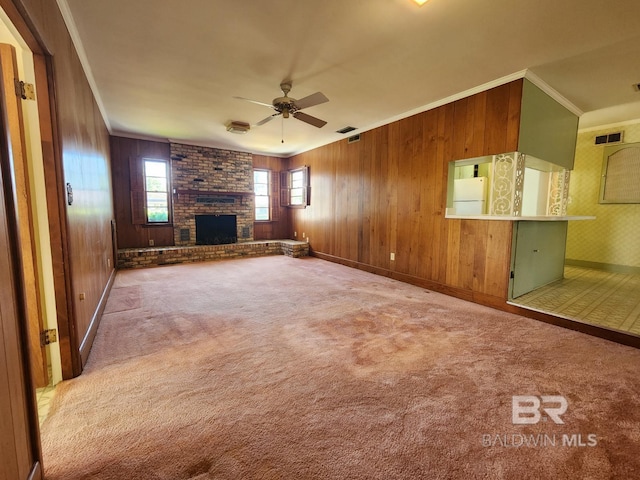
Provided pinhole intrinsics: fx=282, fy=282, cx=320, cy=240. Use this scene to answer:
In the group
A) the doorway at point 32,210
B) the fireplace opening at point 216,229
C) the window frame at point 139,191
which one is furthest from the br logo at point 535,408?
the window frame at point 139,191

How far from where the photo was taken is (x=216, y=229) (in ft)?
23.2

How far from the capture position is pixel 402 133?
179 inches

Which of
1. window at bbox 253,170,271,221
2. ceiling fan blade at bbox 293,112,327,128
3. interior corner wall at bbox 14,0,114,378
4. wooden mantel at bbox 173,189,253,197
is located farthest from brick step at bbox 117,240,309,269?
ceiling fan blade at bbox 293,112,327,128

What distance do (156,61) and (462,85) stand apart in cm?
351

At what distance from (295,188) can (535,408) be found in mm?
6661

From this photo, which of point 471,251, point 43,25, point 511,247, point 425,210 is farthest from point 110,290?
point 511,247

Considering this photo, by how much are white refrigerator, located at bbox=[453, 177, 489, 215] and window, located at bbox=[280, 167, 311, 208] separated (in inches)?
139

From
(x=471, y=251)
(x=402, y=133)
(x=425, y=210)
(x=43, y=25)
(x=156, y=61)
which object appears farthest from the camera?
(x=402, y=133)

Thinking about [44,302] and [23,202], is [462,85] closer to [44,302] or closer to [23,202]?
[23,202]

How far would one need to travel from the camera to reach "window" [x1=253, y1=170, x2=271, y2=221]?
25.5 ft

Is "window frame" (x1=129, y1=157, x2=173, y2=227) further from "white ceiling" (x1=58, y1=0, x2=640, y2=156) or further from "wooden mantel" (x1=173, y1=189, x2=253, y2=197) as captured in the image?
"white ceiling" (x1=58, y1=0, x2=640, y2=156)

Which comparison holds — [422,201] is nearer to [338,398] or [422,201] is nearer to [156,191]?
[338,398]

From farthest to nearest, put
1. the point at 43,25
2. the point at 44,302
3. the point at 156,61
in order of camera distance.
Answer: the point at 156,61 → the point at 44,302 → the point at 43,25
